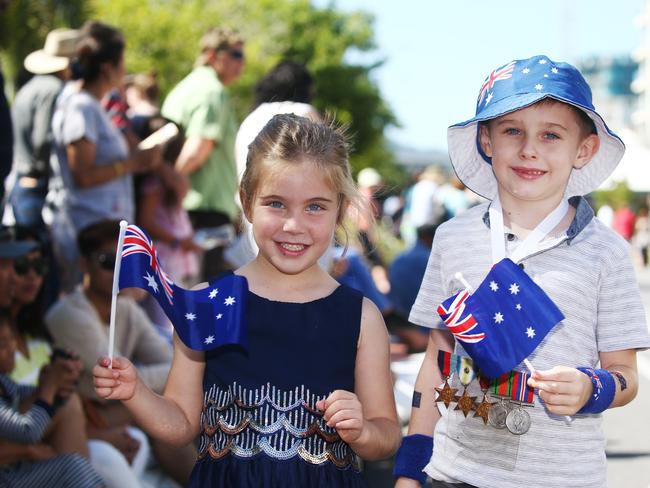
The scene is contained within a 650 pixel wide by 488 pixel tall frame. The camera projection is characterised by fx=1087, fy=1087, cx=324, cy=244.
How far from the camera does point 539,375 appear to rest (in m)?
2.79

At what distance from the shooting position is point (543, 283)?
121 inches

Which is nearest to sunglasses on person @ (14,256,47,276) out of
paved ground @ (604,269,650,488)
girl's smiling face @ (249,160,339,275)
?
girl's smiling face @ (249,160,339,275)

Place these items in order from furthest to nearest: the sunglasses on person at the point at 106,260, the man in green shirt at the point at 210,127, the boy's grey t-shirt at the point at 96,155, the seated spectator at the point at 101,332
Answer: the man in green shirt at the point at 210,127 → the boy's grey t-shirt at the point at 96,155 → the sunglasses on person at the point at 106,260 → the seated spectator at the point at 101,332

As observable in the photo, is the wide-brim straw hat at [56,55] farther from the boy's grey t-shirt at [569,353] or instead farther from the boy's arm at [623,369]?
the boy's arm at [623,369]

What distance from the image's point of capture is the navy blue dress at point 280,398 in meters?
Result: 3.01

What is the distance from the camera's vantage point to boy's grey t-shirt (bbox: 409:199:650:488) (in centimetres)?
304

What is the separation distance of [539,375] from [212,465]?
94 cm

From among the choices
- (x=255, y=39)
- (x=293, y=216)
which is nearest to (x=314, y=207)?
(x=293, y=216)

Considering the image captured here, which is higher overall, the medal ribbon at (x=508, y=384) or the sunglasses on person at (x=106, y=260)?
the medal ribbon at (x=508, y=384)

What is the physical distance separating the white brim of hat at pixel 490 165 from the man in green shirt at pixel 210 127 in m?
4.47

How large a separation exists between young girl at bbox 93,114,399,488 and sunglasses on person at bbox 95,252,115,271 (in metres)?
2.55

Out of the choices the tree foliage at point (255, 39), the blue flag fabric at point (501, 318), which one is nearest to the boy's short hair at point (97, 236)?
the tree foliage at point (255, 39)

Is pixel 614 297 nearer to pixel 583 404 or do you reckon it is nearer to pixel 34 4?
pixel 583 404

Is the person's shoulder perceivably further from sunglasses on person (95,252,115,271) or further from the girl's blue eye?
sunglasses on person (95,252,115,271)
